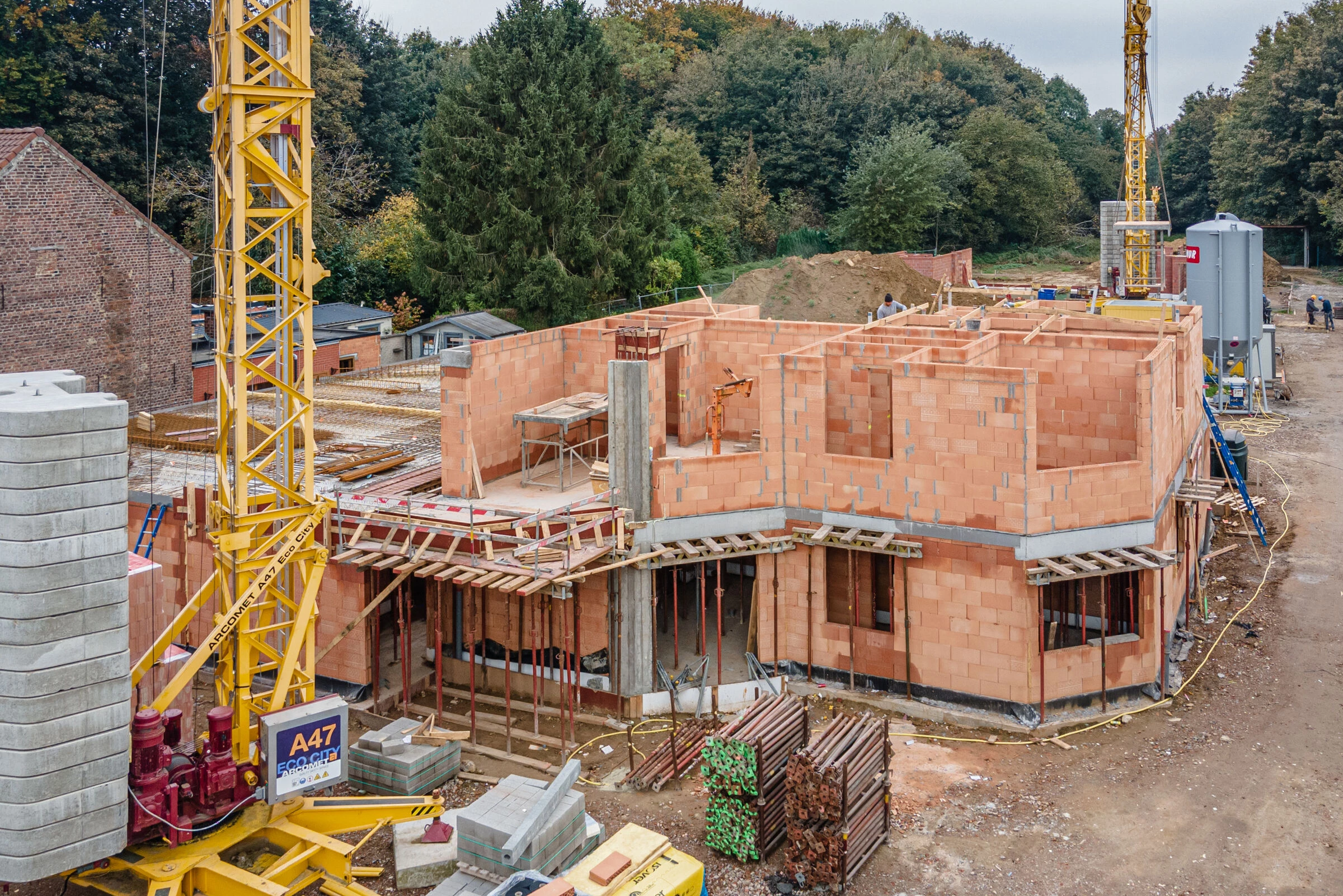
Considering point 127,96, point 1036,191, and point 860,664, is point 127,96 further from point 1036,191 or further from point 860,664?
point 1036,191

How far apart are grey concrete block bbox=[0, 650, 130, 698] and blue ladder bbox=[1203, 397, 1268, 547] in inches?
897

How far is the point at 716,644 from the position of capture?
22.1m

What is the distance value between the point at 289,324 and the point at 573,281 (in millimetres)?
29068

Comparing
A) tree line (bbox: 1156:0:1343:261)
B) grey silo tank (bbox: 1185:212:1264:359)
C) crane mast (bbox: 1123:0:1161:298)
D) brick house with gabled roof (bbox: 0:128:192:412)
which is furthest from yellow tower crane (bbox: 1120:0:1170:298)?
brick house with gabled roof (bbox: 0:128:192:412)

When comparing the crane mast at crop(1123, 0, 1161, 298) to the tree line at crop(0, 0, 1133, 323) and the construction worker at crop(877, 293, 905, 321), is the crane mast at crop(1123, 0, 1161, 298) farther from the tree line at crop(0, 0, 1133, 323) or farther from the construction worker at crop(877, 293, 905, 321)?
the tree line at crop(0, 0, 1133, 323)

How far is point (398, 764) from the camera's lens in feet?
57.1

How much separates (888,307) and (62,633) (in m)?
33.2

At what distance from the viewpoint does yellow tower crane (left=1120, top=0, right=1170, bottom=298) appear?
154 feet

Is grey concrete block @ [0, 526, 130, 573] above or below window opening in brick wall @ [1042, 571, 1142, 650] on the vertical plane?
above

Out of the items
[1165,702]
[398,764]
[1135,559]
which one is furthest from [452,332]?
[1165,702]

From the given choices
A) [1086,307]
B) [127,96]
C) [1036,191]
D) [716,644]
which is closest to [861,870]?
[716,644]

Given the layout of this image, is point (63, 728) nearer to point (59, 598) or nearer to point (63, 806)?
point (63, 806)

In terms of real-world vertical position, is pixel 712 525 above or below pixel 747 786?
above

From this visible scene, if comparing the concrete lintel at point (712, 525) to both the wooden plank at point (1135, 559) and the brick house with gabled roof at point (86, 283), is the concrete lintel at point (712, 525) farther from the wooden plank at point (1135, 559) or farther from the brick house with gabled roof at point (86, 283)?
the brick house with gabled roof at point (86, 283)
